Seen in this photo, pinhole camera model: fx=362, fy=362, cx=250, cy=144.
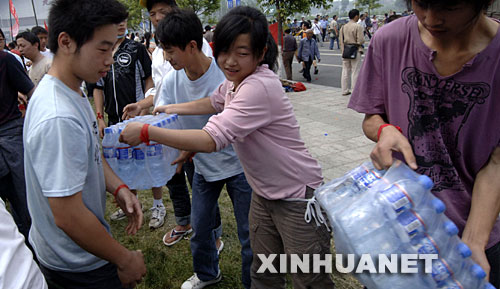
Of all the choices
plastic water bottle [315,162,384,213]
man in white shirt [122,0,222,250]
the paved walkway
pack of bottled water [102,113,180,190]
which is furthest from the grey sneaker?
plastic water bottle [315,162,384,213]

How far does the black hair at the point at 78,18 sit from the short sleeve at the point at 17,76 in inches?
75.5

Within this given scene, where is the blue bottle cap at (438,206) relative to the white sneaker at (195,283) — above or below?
above

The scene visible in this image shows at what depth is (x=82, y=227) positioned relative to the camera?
142cm

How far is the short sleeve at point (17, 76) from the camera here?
10.1ft

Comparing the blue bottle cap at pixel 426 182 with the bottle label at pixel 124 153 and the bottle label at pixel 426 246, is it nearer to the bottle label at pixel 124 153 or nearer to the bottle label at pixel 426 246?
the bottle label at pixel 426 246

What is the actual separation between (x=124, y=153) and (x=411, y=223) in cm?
167

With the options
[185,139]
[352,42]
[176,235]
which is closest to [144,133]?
[185,139]

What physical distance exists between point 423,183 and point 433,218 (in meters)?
0.14

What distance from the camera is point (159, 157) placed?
2.38 meters

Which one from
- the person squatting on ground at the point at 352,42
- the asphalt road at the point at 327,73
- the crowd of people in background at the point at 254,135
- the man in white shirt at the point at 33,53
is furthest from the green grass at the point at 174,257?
the asphalt road at the point at 327,73

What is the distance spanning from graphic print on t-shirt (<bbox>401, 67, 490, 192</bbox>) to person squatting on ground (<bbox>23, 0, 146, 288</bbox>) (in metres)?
1.28

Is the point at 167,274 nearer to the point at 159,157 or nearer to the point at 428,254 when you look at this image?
the point at 159,157

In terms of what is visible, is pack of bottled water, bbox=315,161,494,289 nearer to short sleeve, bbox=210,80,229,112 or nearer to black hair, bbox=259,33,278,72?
black hair, bbox=259,33,278,72

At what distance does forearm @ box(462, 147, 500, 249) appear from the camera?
52.5 inches
